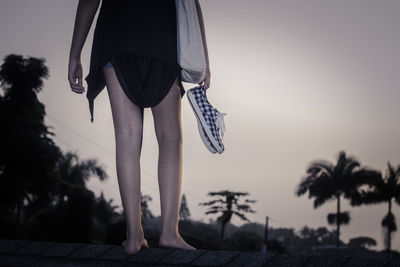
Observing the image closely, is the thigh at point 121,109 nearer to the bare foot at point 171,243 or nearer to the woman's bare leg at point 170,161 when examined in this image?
the woman's bare leg at point 170,161

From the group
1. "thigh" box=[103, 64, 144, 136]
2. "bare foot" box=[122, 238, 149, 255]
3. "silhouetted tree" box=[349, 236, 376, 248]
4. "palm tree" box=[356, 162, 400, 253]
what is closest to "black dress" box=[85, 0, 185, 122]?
"thigh" box=[103, 64, 144, 136]

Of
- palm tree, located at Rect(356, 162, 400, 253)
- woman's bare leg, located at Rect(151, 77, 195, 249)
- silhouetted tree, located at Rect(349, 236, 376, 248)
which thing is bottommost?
silhouetted tree, located at Rect(349, 236, 376, 248)

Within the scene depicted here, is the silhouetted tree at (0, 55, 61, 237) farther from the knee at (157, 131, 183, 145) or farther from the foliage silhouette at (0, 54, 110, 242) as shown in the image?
the knee at (157, 131, 183, 145)

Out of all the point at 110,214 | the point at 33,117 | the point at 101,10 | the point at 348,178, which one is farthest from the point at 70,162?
the point at 101,10

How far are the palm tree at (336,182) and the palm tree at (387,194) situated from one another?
4.92 ft

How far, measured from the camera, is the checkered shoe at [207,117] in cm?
235

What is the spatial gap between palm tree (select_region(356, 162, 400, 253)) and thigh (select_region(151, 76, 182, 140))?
45.3 meters

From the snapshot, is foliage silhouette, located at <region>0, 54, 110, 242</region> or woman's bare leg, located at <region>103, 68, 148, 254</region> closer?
woman's bare leg, located at <region>103, 68, 148, 254</region>

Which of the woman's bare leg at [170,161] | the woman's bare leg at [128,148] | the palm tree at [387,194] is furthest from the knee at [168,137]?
the palm tree at [387,194]

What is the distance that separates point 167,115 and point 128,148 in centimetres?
28

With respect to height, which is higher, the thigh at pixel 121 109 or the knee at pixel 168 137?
the thigh at pixel 121 109

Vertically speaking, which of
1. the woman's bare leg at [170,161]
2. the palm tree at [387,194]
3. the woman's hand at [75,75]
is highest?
the woman's hand at [75,75]

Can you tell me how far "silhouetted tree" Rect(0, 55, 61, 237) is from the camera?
23844 mm

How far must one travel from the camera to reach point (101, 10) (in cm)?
248
